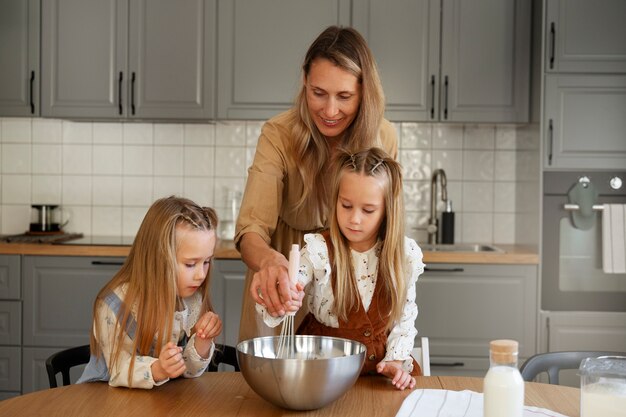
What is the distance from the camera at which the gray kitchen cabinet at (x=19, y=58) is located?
11.5 feet

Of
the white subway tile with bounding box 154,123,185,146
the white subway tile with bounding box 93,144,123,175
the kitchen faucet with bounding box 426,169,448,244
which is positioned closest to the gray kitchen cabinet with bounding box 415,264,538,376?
the kitchen faucet with bounding box 426,169,448,244

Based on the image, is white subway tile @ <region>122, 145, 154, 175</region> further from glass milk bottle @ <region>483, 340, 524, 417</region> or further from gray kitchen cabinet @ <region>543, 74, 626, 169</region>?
glass milk bottle @ <region>483, 340, 524, 417</region>

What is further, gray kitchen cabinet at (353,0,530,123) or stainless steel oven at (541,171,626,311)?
gray kitchen cabinet at (353,0,530,123)

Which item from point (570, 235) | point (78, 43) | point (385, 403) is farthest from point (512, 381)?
point (78, 43)

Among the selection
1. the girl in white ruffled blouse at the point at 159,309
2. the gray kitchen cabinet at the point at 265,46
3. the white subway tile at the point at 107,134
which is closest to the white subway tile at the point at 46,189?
the white subway tile at the point at 107,134

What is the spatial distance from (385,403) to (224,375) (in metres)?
0.36

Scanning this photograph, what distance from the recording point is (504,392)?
1.20 m

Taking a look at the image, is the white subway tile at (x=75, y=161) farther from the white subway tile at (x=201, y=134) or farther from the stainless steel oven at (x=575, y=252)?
the stainless steel oven at (x=575, y=252)

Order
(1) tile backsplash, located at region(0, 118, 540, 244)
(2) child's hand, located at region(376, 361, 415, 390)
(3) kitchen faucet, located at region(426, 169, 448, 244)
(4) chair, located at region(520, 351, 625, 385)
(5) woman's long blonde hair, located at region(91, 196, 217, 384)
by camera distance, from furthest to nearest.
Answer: (1) tile backsplash, located at region(0, 118, 540, 244) < (3) kitchen faucet, located at region(426, 169, 448, 244) < (4) chair, located at region(520, 351, 625, 385) < (5) woman's long blonde hair, located at region(91, 196, 217, 384) < (2) child's hand, located at region(376, 361, 415, 390)

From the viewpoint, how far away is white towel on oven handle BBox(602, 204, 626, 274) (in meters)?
3.20

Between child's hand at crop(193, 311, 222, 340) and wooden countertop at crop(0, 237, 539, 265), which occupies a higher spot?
wooden countertop at crop(0, 237, 539, 265)

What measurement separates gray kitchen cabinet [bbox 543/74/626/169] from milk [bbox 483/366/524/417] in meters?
2.19

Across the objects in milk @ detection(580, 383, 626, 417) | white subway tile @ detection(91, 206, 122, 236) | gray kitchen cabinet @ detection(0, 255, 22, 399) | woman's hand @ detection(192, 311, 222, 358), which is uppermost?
white subway tile @ detection(91, 206, 122, 236)

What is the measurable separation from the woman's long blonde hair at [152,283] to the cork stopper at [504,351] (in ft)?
2.40
